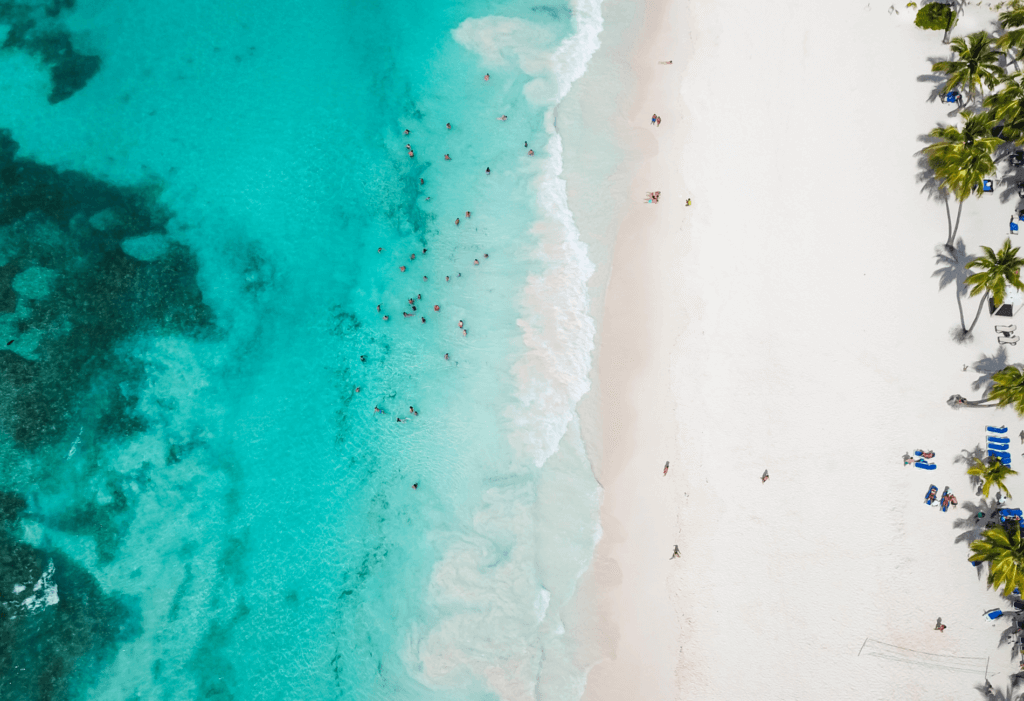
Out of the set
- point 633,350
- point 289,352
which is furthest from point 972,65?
point 289,352

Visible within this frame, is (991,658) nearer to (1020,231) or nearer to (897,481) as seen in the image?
(897,481)

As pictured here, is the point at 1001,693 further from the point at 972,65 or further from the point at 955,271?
the point at 972,65

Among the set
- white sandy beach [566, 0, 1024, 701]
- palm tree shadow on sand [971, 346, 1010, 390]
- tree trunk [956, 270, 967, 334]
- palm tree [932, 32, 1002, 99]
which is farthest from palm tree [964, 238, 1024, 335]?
palm tree [932, 32, 1002, 99]

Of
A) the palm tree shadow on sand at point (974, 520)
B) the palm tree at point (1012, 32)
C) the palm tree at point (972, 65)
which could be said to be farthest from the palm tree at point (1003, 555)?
the palm tree at point (1012, 32)

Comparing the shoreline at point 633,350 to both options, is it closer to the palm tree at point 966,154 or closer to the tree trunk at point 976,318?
the palm tree at point 966,154

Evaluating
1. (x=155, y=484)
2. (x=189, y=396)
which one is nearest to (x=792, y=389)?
(x=189, y=396)
